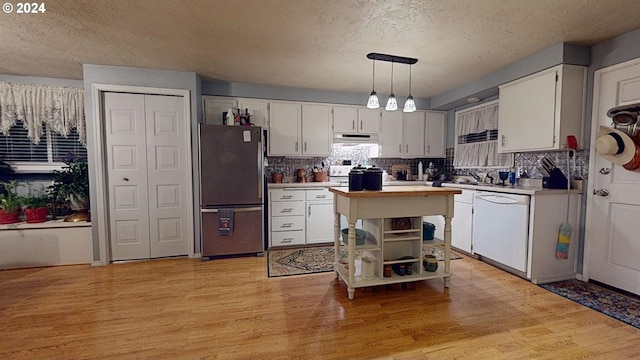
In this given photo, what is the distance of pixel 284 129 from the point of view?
4.17 m

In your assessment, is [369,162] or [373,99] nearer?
[373,99]

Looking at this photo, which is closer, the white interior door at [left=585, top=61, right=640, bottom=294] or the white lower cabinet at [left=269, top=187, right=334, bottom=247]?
the white interior door at [left=585, top=61, right=640, bottom=294]

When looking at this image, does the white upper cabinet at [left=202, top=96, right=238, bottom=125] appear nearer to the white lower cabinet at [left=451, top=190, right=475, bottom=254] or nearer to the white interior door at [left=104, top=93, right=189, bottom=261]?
the white interior door at [left=104, top=93, right=189, bottom=261]

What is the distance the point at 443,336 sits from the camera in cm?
191

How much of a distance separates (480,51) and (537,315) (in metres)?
2.49

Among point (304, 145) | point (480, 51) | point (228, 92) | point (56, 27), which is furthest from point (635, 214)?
point (56, 27)

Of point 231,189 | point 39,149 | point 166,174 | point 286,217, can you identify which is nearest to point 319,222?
point 286,217

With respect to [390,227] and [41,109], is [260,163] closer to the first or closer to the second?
[390,227]

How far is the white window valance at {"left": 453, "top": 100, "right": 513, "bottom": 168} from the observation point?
3910mm

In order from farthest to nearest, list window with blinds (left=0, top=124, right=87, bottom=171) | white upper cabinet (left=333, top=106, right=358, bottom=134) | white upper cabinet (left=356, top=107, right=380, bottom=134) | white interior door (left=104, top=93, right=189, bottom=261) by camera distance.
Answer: white upper cabinet (left=356, top=107, right=380, bottom=134)
white upper cabinet (left=333, top=106, right=358, bottom=134)
window with blinds (left=0, top=124, right=87, bottom=171)
white interior door (left=104, top=93, right=189, bottom=261)

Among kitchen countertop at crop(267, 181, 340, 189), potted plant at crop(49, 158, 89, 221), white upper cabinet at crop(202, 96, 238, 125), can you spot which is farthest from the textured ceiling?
kitchen countertop at crop(267, 181, 340, 189)

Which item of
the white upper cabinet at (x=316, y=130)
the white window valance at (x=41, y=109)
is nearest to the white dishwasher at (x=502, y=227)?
the white upper cabinet at (x=316, y=130)

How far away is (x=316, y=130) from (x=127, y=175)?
2.60m

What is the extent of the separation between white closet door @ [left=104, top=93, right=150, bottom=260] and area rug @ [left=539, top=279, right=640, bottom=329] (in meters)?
4.56
